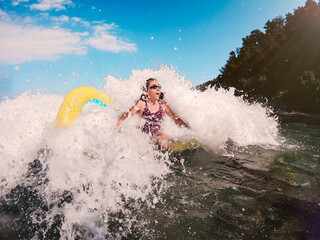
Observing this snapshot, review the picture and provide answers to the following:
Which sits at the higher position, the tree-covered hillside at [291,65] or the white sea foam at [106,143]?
the tree-covered hillside at [291,65]

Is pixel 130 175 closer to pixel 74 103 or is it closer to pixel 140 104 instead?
pixel 140 104

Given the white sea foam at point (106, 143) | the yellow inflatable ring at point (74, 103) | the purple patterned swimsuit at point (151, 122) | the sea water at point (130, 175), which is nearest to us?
the sea water at point (130, 175)

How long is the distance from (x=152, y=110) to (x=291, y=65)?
89.7 feet

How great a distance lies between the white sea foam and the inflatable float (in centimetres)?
18

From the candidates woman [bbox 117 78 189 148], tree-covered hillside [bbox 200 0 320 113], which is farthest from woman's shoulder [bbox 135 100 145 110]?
tree-covered hillside [bbox 200 0 320 113]

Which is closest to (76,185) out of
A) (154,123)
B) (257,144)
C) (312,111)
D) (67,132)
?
(67,132)

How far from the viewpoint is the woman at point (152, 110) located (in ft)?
16.8

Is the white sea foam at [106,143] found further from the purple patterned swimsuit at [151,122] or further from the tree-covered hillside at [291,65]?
the tree-covered hillside at [291,65]

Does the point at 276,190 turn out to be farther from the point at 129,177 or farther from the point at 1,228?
the point at 1,228

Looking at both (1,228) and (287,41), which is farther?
(287,41)

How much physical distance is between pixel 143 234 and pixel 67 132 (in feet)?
9.47

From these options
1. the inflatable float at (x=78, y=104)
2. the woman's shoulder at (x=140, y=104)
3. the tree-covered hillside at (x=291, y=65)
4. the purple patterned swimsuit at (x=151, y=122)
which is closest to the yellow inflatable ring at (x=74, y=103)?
the inflatable float at (x=78, y=104)

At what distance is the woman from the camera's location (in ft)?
16.8

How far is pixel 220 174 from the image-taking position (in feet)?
12.7
